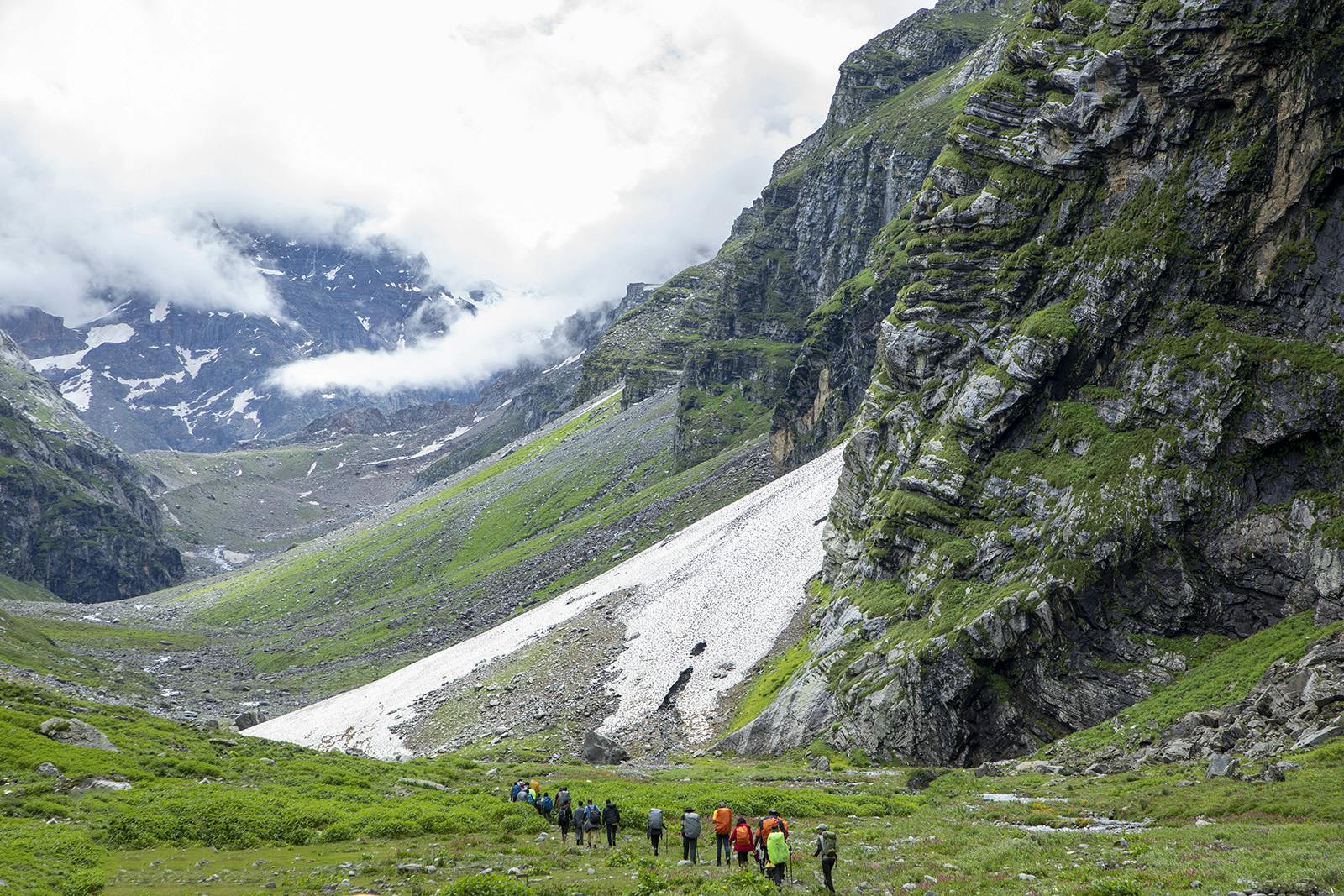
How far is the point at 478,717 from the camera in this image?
267ft

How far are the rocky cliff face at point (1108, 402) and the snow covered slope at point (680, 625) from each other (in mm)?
12683

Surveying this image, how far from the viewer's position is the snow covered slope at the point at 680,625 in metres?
75.8

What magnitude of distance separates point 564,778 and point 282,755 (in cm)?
1530

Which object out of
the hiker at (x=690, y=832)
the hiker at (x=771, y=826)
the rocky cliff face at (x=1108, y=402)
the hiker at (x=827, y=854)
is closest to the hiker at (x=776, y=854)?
the hiker at (x=771, y=826)

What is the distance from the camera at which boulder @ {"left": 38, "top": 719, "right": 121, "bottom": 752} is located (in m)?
41.2

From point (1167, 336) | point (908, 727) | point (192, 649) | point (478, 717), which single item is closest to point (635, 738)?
point (478, 717)

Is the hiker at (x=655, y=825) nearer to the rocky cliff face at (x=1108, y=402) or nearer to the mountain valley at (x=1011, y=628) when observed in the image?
the mountain valley at (x=1011, y=628)

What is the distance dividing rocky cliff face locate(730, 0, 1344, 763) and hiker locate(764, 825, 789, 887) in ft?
95.3

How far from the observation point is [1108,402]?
5538 centimetres

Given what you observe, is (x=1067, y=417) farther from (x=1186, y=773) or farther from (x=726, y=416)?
(x=726, y=416)

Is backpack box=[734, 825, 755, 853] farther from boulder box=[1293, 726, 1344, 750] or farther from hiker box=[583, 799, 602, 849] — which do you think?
boulder box=[1293, 726, 1344, 750]

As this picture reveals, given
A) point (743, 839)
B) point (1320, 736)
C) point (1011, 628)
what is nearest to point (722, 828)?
point (743, 839)

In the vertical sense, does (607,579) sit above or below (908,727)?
above

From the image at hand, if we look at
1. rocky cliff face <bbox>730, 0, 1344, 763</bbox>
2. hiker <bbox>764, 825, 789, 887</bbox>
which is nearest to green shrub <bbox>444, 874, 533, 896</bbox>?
hiker <bbox>764, 825, 789, 887</bbox>
